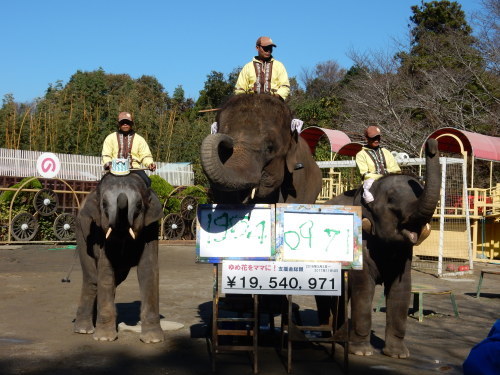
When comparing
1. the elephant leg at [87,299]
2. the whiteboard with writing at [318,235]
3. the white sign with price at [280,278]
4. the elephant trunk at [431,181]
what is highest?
the elephant trunk at [431,181]

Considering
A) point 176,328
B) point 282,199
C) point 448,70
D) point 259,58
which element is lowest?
point 176,328

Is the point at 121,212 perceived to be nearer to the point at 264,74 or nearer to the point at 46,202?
the point at 264,74

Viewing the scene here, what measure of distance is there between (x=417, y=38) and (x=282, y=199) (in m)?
32.6

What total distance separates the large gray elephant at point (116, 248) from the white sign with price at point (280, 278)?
4.45ft

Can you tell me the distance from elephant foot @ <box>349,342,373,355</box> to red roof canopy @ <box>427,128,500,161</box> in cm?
1120

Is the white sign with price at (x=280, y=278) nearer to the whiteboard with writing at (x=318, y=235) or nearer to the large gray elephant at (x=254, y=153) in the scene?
the whiteboard with writing at (x=318, y=235)

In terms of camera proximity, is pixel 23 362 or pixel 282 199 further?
pixel 282 199

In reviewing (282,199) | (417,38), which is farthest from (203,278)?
(417,38)

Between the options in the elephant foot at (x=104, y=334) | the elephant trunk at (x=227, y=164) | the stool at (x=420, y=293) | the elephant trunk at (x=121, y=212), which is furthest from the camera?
the stool at (x=420, y=293)

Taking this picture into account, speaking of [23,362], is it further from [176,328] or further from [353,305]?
[353,305]

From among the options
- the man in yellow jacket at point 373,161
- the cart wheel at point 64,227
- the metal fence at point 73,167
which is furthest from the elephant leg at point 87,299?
the metal fence at point 73,167

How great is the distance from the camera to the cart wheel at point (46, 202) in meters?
21.9

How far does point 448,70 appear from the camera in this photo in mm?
30312

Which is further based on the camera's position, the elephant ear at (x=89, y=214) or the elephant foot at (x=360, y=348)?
the elephant ear at (x=89, y=214)
